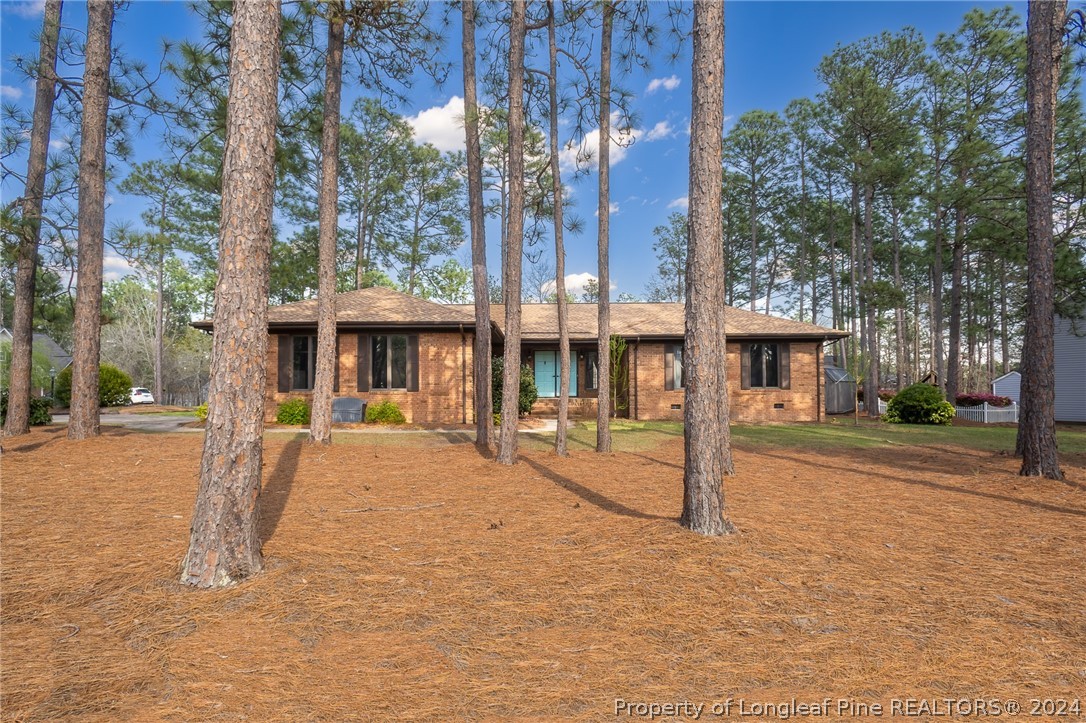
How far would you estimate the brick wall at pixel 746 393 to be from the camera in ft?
55.9

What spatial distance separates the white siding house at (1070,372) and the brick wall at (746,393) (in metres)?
9.92

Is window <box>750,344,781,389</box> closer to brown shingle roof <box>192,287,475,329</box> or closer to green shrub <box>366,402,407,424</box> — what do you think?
brown shingle roof <box>192,287,475,329</box>

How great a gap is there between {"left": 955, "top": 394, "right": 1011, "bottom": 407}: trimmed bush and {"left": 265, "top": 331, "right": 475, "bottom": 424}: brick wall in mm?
18987

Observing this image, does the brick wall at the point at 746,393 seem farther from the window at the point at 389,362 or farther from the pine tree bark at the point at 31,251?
the pine tree bark at the point at 31,251

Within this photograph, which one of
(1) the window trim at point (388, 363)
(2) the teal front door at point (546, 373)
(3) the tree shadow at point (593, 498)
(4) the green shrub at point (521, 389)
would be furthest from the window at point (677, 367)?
(3) the tree shadow at point (593, 498)

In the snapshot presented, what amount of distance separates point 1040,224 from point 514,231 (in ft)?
26.9

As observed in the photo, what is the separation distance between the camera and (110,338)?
34625 mm

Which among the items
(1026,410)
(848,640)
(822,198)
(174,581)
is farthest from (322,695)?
(822,198)

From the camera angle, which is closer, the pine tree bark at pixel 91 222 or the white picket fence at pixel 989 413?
the pine tree bark at pixel 91 222

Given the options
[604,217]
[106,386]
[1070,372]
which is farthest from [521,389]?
[1070,372]

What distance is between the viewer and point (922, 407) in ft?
54.6

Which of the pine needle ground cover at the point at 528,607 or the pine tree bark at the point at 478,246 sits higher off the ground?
the pine tree bark at the point at 478,246

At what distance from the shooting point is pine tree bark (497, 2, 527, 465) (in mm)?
8195

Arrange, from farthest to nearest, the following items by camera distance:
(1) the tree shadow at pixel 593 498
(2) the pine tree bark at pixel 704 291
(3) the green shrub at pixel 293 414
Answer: (3) the green shrub at pixel 293 414
(1) the tree shadow at pixel 593 498
(2) the pine tree bark at pixel 704 291
